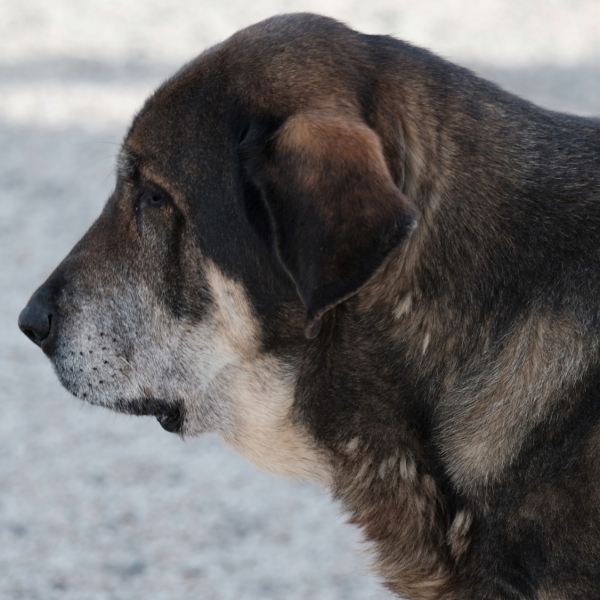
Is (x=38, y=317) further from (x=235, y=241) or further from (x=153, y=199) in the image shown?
(x=235, y=241)

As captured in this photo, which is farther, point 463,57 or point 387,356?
point 463,57

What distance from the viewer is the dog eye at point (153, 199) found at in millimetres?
2514

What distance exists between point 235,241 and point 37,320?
692 mm

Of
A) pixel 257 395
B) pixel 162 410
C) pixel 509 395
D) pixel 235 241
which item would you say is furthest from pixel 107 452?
pixel 509 395

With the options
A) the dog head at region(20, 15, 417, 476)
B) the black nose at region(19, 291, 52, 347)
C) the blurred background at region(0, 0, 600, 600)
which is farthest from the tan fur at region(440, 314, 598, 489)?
the black nose at region(19, 291, 52, 347)

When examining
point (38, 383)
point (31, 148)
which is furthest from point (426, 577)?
point (31, 148)

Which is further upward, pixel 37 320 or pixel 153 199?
pixel 153 199

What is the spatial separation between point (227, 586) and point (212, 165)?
5.84 ft

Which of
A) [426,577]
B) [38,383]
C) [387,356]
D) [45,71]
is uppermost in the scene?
[387,356]

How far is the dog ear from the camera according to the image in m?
2.04

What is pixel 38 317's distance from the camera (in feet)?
8.91

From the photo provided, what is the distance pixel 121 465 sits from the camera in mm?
4137

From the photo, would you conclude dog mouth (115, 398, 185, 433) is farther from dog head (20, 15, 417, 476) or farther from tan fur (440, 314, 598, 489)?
tan fur (440, 314, 598, 489)

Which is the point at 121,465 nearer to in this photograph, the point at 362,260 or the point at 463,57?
the point at 362,260
